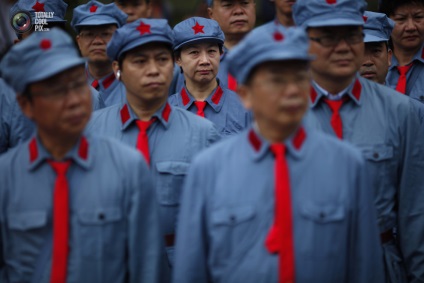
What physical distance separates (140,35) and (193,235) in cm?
197

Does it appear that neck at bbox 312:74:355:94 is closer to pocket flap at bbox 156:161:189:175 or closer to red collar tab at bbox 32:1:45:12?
pocket flap at bbox 156:161:189:175

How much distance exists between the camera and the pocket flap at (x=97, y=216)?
423 centimetres

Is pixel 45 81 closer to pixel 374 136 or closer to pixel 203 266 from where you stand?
pixel 203 266

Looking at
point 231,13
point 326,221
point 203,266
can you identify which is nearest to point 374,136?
point 326,221

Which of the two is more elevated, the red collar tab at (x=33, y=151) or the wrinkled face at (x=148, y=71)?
the wrinkled face at (x=148, y=71)

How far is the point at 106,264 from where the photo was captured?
4.25 m

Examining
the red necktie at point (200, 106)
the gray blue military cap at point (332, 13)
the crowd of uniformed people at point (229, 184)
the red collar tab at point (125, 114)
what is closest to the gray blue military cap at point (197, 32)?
the red necktie at point (200, 106)

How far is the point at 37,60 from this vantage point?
423cm

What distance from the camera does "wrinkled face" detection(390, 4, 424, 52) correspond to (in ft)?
25.8

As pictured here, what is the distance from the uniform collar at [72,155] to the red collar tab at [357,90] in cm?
182

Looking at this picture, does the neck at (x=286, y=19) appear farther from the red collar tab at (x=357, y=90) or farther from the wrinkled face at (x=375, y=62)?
the red collar tab at (x=357, y=90)

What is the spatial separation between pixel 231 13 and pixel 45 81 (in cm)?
412

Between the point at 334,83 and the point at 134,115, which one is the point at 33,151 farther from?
the point at 334,83

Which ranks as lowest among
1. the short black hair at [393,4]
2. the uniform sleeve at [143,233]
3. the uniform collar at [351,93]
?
the uniform sleeve at [143,233]
